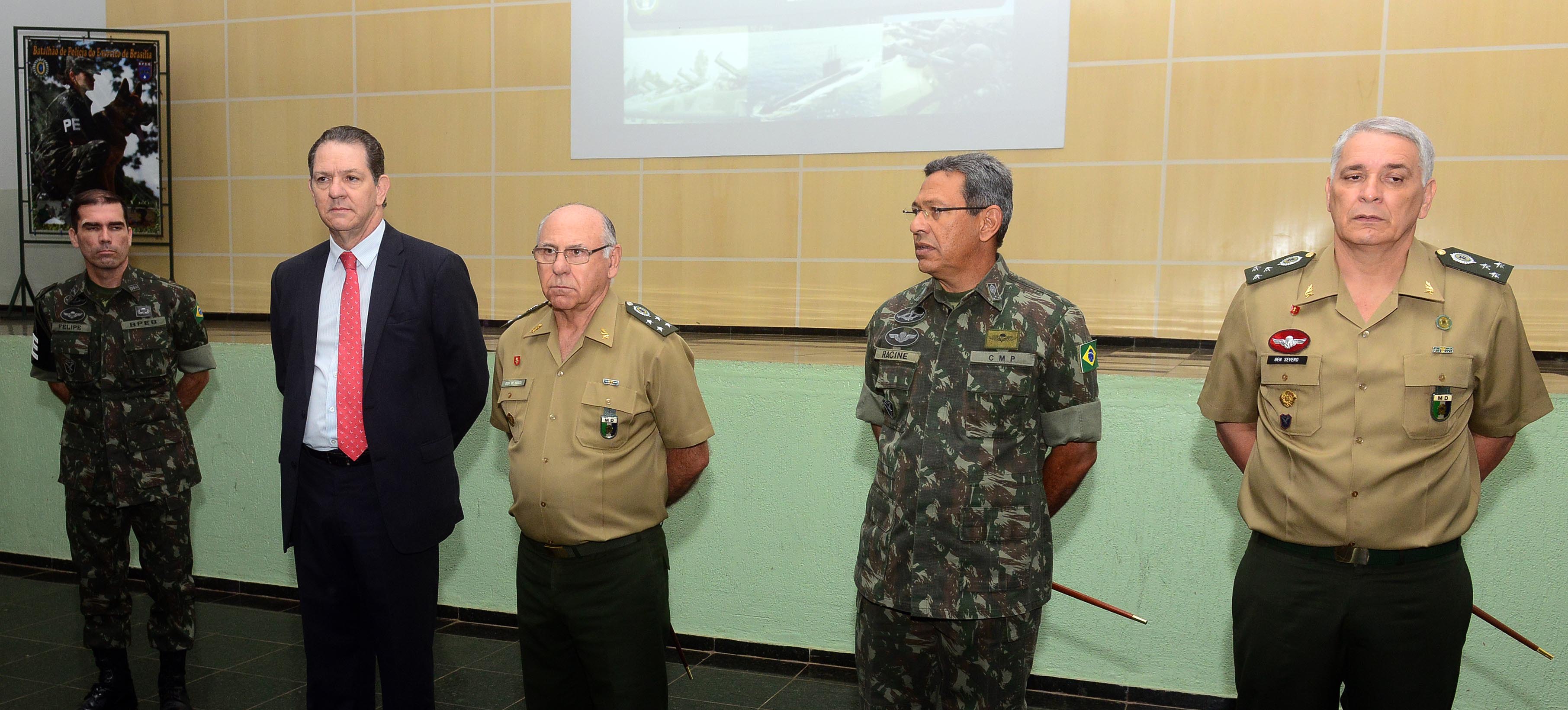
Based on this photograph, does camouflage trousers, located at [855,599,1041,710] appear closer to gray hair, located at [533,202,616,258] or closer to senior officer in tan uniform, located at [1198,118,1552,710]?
senior officer in tan uniform, located at [1198,118,1552,710]

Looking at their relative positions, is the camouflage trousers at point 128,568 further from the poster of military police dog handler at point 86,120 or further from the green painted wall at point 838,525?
the poster of military police dog handler at point 86,120

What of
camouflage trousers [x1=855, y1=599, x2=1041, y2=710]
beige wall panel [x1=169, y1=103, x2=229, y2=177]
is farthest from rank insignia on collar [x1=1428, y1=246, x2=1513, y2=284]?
beige wall panel [x1=169, y1=103, x2=229, y2=177]

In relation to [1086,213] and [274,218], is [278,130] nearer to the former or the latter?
[274,218]

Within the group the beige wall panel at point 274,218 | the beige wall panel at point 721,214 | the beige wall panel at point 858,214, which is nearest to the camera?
the beige wall panel at point 858,214

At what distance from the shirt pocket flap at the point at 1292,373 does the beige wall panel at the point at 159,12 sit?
6.79 metres

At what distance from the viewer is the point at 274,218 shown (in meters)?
6.54

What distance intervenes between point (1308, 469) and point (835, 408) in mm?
1882

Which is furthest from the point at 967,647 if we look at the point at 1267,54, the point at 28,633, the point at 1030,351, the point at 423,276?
the point at 1267,54

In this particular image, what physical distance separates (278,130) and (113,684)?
14.3 feet

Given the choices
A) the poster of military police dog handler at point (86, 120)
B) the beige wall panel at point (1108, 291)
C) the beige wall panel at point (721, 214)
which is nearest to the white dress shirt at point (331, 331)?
the beige wall panel at point (721, 214)

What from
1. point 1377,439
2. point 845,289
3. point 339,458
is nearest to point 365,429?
point 339,458

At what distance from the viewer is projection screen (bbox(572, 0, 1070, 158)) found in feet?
17.4

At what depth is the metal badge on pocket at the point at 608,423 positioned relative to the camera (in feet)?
7.17

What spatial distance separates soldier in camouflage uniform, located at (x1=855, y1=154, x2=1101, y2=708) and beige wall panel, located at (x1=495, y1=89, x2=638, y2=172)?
4172 millimetres
